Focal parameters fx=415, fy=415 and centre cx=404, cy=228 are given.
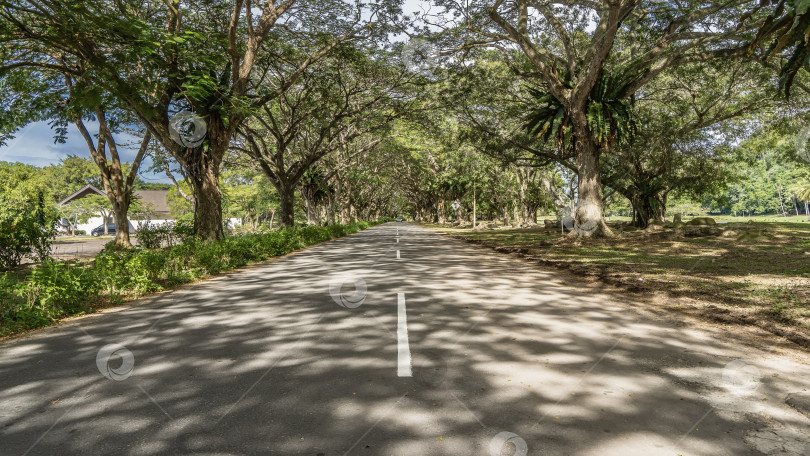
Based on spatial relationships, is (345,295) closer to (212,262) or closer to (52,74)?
(212,262)

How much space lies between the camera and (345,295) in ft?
23.9

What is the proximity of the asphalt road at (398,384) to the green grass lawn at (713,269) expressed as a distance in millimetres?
1498

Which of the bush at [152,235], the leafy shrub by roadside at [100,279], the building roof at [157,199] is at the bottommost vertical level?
the leafy shrub by roadside at [100,279]

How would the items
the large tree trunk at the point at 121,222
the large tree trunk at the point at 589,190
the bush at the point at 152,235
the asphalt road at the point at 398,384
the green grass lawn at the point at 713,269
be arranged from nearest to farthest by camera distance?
the asphalt road at the point at 398,384 < the green grass lawn at the point at 713,269 < the bush at the point at 152,235 < the large tree trunk at the point at 589,190 < the large tree trunk at the point at 121,222

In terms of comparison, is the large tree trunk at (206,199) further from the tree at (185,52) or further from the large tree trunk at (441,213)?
the large tree trunk at (441,213)

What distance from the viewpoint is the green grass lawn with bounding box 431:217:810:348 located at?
19.7 feet

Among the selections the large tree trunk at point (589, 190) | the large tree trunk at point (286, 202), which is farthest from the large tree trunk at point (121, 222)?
the large tree trunk at point (589, 190)

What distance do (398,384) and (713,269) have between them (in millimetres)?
9354

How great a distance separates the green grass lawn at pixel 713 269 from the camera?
236 inches

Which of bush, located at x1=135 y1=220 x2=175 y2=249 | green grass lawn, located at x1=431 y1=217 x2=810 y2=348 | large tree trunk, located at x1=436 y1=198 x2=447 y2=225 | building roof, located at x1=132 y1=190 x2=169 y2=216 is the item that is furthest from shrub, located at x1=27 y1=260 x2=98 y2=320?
building roof, located at x1=132 y1=190 x2=169 y2=216

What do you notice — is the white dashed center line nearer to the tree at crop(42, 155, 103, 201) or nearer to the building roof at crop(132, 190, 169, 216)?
the building roof at crop(132, 190, 169, 216)

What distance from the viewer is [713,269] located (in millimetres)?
9492

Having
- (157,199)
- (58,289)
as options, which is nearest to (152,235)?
(58,289)

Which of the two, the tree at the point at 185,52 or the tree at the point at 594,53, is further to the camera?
the tree at the point at 594,53
